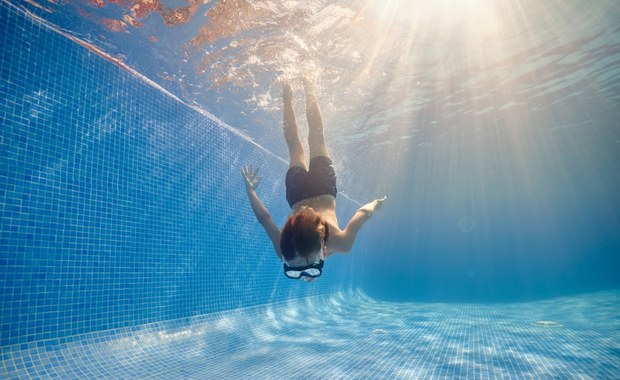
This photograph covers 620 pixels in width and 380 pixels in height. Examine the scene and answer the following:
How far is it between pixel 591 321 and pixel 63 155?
15.7m

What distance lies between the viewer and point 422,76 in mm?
12305

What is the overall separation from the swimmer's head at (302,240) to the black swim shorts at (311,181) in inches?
55.0

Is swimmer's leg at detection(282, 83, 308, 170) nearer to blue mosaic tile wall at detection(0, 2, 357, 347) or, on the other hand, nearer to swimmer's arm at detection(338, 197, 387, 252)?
swimmer's arm at detection(338, 197, 387, 252)

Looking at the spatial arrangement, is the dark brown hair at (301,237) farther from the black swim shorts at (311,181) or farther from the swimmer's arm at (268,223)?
the black swim shorts at (311,181)

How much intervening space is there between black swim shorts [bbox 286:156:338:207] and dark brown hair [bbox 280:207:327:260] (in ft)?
4.72

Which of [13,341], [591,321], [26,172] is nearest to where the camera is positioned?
[13,341]

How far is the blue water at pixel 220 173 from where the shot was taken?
602 centimetres

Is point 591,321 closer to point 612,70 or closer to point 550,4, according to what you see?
point 550,4

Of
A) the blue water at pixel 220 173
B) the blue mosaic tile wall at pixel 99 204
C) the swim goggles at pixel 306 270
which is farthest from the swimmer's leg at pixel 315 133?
the blue mosaic tile wall at pixel 99 204

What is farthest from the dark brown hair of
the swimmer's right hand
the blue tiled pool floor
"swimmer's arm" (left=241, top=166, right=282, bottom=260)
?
the blue tiled pool floor

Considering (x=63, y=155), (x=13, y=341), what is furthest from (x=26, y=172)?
(x=13, y=341)

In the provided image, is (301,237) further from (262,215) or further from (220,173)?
(220,173)

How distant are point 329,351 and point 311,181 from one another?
4143 millimetres

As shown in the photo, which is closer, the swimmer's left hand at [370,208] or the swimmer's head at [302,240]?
the swimmer's head at [302,240]
